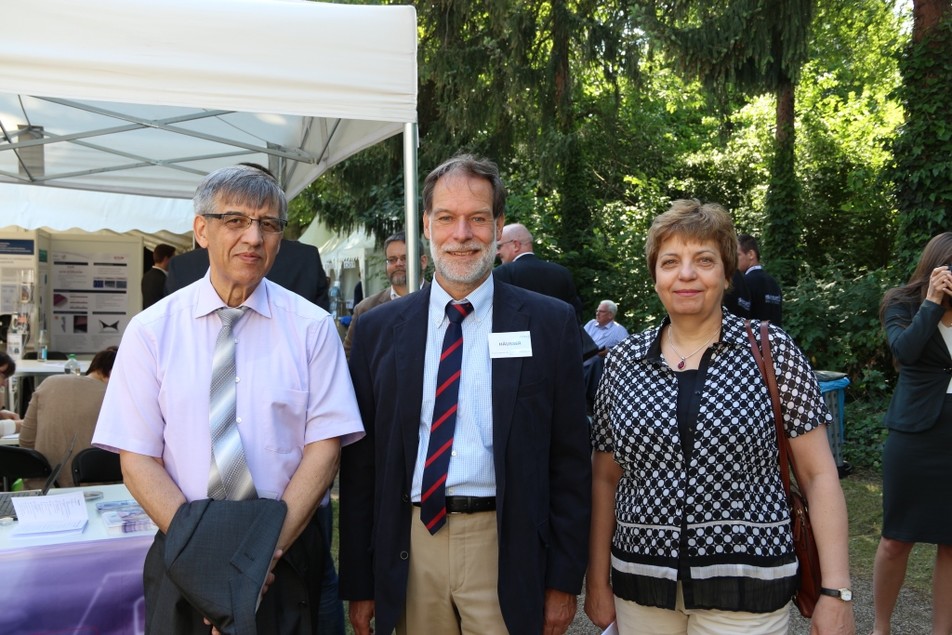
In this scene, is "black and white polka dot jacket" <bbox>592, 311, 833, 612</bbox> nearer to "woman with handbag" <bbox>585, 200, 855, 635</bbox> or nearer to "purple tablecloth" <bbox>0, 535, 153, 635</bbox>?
"woman with handbag" <bbox>585, 200, 855, 635</bbox>

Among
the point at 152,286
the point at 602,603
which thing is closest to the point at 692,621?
the point at 602,603

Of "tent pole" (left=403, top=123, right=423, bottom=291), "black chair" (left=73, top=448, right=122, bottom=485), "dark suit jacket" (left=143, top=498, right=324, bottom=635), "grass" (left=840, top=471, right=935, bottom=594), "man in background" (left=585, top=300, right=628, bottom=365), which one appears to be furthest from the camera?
"man in background" (left=585, top=300, right=628, bottom=365)

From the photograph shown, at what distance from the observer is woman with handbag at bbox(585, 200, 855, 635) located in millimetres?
2113

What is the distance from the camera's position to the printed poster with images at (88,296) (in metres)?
9.61

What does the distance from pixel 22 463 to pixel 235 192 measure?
3205mm

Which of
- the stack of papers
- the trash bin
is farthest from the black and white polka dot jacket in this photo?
the trash bin

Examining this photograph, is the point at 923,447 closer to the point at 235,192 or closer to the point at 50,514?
the point at 235,192

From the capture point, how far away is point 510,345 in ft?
7.37

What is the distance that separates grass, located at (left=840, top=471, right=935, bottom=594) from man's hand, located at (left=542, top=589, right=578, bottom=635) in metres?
3.56

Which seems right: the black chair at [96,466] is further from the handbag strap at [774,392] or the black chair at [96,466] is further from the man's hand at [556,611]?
the handbag strap at [774,392]

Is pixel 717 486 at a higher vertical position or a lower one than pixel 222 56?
lower

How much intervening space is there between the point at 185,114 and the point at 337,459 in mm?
4118

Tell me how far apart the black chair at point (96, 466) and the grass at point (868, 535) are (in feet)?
14.4

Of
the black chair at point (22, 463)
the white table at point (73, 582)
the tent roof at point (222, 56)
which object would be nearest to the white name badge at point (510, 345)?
the white table at point (73, 582)
